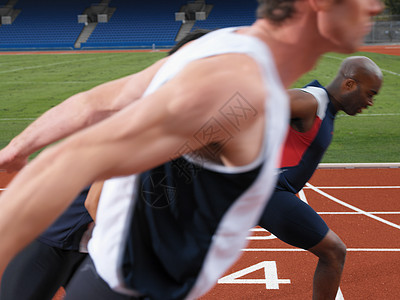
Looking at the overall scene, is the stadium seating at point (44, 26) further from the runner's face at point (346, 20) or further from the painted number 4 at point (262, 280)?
the runner's face at point (346, 20)

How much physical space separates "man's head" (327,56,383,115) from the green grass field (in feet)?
15.0

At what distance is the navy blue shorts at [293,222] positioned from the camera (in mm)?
3047

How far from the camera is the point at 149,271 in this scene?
1.22 meters

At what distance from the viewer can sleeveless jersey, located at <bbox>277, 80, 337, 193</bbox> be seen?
3119mm

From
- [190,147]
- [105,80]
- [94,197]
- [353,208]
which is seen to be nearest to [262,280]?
[353,208]

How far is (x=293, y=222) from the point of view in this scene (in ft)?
10.0

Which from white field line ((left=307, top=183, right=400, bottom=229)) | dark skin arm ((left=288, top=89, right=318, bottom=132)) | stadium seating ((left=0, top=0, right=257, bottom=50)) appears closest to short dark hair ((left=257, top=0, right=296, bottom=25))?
dark skin arm ((left=288, top=89, right=318, bottom=132))

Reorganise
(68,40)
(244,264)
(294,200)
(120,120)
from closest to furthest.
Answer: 1. (120,120)
2. (294,200)
3. (244,264)
4. (68,40)

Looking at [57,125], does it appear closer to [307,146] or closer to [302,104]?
[302,104]

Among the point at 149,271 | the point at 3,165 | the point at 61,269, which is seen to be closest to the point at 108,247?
the point at 149,271

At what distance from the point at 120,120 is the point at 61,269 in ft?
5.10

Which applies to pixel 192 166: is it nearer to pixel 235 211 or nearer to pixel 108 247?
pixel 235 211

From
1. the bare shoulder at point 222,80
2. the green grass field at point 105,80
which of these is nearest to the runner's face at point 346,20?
the bare shoulder at point 222,80

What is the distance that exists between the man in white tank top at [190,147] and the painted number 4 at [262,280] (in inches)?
114
